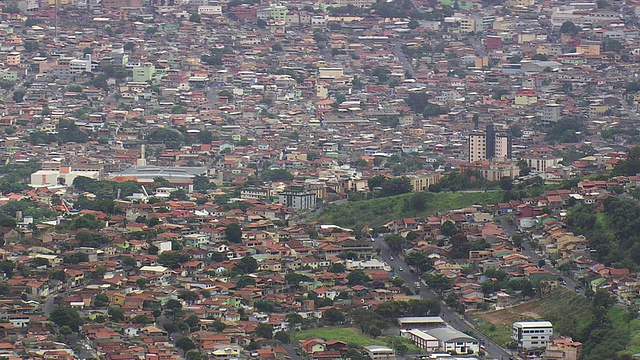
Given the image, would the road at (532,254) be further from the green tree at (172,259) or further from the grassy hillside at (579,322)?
the green tree at (172,259)

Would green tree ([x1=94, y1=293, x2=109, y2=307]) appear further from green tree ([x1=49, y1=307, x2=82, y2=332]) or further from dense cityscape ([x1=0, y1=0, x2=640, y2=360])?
green tree ([x1=49, y1=307, x2=82, y2=332])

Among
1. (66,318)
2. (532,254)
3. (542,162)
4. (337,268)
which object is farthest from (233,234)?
(542,162)

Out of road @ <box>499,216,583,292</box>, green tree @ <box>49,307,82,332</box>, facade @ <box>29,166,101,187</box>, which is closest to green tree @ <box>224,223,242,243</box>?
road @ <box>499,216,583,292</box>

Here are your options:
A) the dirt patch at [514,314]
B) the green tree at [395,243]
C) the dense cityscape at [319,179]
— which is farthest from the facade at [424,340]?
the green tree at [395,243]

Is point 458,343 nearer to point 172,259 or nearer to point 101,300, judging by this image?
point 101,300

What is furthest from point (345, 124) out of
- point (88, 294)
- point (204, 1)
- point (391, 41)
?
point (88, 294)
